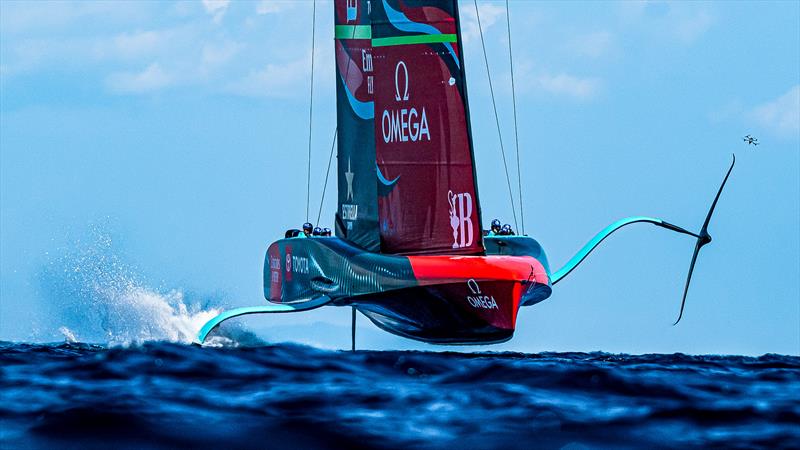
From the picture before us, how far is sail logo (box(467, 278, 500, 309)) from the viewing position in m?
16.2

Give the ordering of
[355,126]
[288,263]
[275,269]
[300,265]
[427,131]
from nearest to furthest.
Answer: [427,131]
[300,265]
[288,263]
[275,269]
[355,126]

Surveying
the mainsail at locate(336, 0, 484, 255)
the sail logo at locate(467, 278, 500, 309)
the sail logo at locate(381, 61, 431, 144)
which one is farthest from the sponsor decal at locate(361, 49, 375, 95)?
the sail logo at locate(467, 278, 500, 309)

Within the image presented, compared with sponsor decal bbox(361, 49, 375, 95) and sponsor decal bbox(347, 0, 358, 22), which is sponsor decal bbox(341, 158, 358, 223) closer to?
sponsor decal bbox(361, 49, 375, 95)

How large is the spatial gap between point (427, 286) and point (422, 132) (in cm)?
260

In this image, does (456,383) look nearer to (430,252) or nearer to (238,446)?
(238,446)

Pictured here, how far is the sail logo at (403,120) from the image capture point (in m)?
17.6

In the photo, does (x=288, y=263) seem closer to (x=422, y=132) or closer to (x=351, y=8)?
(x=422, y=132)

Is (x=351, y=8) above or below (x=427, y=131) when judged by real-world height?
above

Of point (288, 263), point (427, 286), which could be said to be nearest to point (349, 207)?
point (288, 263)

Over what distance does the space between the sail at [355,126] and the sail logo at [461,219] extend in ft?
5.92

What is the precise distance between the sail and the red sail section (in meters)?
1.51

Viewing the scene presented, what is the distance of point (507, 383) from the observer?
29.0ft

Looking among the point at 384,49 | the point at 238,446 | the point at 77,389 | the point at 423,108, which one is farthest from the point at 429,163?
the point at 238,446

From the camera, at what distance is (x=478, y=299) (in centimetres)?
1642
